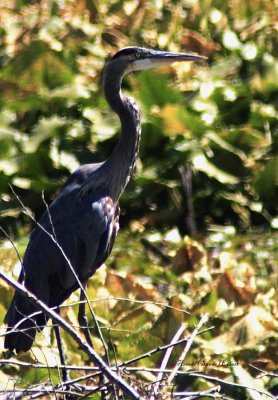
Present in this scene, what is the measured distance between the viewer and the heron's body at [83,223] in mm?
5176

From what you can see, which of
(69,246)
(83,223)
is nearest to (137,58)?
(83,223)

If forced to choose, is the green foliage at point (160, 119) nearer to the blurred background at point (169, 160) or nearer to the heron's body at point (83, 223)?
the blurred background at point (169, 160)

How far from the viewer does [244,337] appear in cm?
559

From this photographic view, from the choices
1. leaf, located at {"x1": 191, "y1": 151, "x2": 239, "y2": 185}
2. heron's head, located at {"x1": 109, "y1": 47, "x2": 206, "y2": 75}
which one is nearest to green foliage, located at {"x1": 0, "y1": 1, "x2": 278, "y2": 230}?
leaf, located at {"x1": 191, "y1": 151, "x2": 239, "y2": 185}

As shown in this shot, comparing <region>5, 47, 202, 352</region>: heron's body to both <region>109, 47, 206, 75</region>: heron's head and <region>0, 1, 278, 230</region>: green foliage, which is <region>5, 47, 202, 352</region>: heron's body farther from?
<region>0, 1, 278, 230</region>: green foliage

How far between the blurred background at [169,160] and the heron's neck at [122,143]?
2.08ft

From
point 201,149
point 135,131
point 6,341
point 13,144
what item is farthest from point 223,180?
point 6,341

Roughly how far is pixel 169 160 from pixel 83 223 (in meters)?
1.98

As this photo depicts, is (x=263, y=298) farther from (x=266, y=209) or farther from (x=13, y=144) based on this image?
(x=13, y=144)

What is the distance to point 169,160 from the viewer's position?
711 cm

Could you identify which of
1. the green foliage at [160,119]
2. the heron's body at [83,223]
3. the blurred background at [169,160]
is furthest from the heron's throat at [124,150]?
the green foliage at [160,119]

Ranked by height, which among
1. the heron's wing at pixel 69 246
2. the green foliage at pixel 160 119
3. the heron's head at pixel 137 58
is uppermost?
the heron's head at pixel 137 58

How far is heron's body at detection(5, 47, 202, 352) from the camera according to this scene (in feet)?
17.0

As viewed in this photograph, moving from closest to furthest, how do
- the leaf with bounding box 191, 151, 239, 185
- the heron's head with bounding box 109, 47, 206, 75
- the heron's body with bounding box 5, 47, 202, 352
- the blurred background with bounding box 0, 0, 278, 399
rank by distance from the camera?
the heron's body with bounding box 5, 47, 202, 352 < the heron's head with bounding box 109, 47, 206, 75 < the blurred background with bounding box 0, 0, 278, 399 < the leaf with bounding box 191, 151, 239, 185
